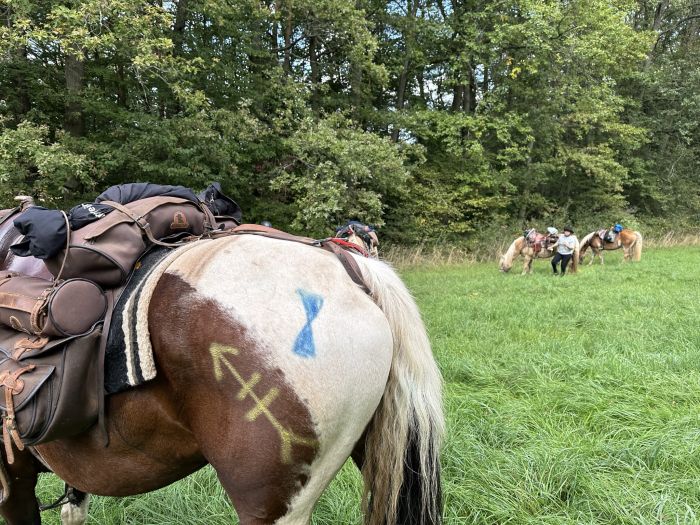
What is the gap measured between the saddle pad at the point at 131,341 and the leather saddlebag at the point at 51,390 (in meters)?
0.05

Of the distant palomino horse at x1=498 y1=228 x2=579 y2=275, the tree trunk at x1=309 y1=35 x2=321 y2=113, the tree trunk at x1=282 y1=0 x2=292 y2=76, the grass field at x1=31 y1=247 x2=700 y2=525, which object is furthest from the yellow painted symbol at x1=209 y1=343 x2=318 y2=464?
the tree trunk at x1=309 y1=35 x2=321 y2=113

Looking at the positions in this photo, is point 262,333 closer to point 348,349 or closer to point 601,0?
point 348,349

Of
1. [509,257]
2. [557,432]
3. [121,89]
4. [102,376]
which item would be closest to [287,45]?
[121,89]

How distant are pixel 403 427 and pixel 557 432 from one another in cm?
209

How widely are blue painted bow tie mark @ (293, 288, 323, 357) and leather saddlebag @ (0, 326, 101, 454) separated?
66 cm

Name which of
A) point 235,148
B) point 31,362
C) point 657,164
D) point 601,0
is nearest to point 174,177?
point 235,148

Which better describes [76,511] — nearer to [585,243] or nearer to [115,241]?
[115,241]

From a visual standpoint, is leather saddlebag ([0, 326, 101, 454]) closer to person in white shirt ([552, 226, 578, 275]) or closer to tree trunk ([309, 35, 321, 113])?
person in white shirt ([552, 226, 578, 275])

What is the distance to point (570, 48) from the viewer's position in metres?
16.1

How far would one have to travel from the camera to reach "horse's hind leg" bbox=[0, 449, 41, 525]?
177cm

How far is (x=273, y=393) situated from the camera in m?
1.30

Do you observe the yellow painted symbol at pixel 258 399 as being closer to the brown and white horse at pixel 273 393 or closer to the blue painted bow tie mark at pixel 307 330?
the brown and white horse at pixel 273 393

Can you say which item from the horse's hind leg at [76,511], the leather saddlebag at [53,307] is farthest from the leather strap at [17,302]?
the horse's hind leg at [76,511]

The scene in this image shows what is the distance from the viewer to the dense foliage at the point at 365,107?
30.2ft
